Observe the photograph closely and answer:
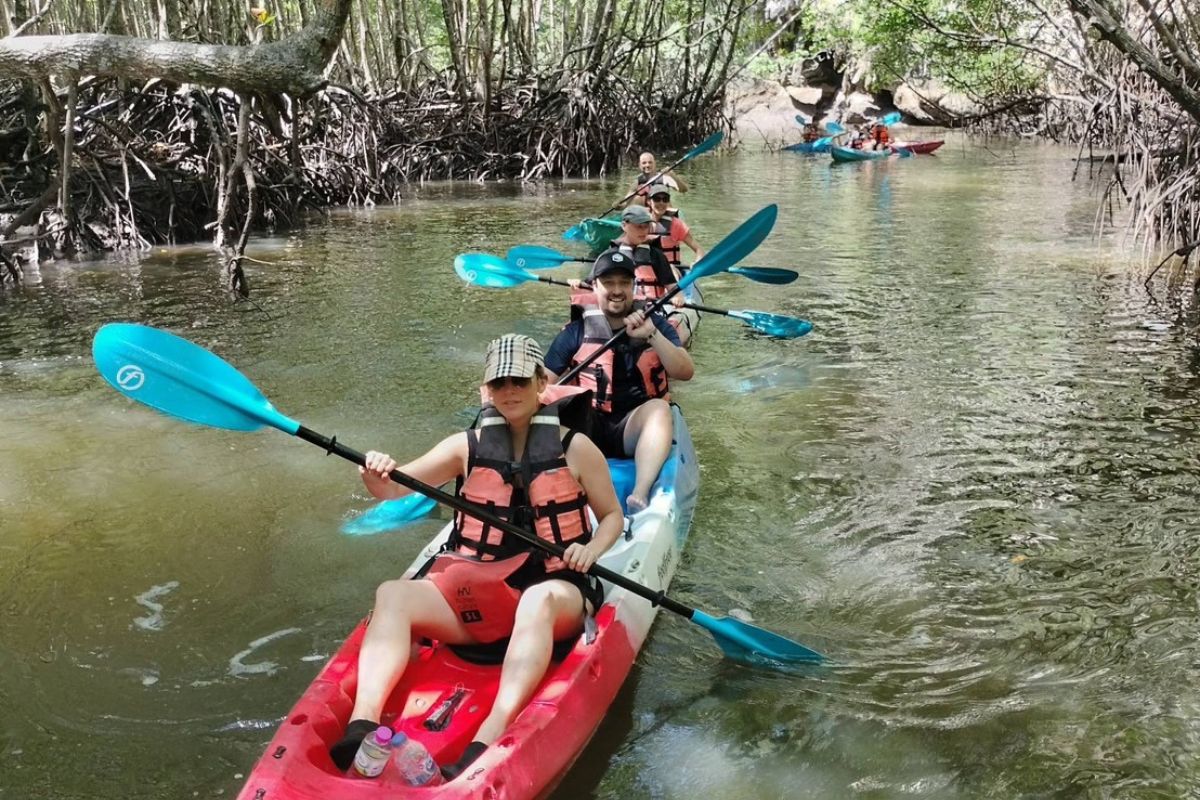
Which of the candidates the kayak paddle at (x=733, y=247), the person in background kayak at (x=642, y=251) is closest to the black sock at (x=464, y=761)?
the kayak paddle at (x=733, y=247)

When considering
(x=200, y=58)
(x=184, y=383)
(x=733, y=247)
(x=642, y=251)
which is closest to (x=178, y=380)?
(x=184, y=383)

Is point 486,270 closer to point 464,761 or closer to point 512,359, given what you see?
point 512,359

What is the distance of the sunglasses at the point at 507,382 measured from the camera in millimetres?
2590

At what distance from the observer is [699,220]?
37.9ft

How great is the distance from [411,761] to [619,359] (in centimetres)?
220

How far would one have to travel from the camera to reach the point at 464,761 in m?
2.21

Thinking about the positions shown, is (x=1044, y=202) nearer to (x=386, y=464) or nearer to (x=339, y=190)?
(x=339, y=190)

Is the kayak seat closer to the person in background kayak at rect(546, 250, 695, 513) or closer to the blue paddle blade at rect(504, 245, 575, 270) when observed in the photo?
the person in background kayak at rect(546, 250, 695, 513)

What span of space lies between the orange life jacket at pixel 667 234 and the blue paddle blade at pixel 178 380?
4178 millimetres

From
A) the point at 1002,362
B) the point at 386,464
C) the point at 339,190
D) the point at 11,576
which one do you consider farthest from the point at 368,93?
the point at 386,464

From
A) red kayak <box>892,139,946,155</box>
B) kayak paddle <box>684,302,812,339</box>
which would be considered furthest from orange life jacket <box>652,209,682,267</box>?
red kayak <box>892,139,946,155</box>

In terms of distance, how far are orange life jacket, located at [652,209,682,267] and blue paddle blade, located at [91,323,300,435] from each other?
13.7ft

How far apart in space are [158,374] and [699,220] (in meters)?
9.25

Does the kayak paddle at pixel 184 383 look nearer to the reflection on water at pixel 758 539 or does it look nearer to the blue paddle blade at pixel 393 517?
the reflection on water at pixel 758 539
